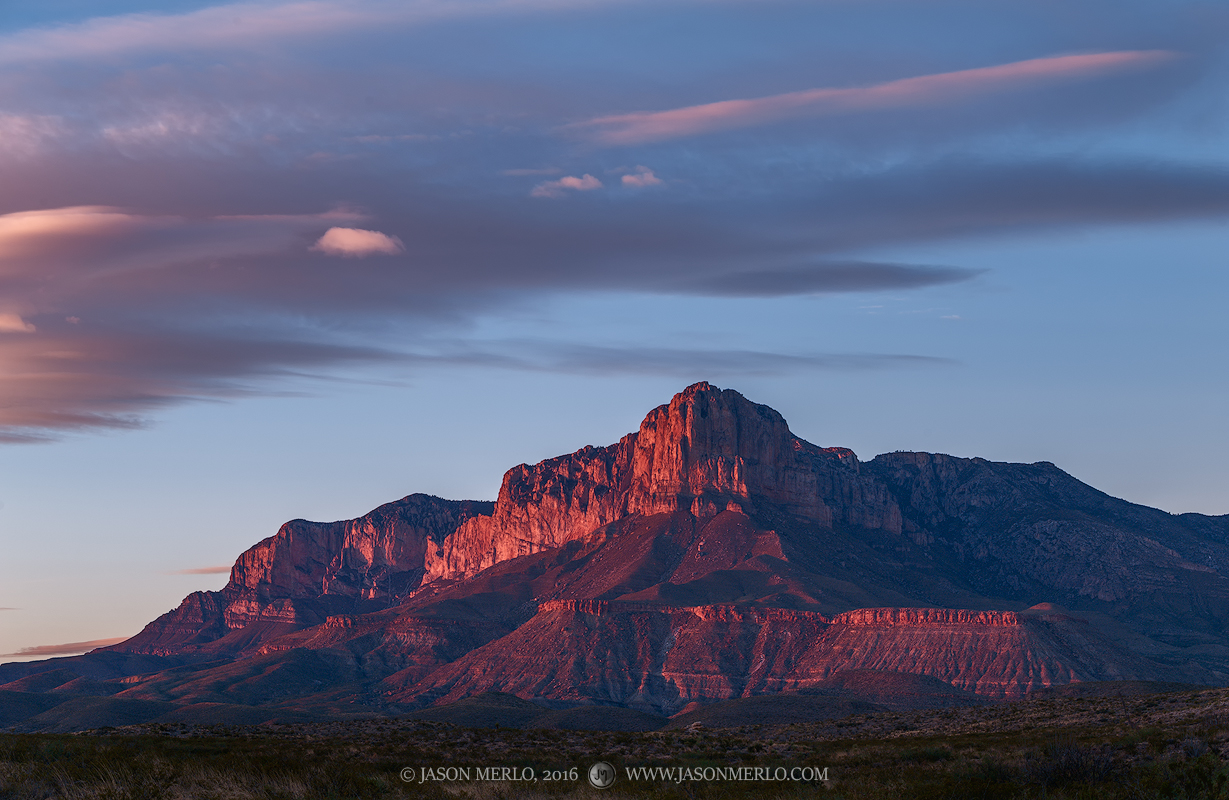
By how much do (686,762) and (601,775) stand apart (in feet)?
26.3

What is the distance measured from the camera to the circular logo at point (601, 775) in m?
65.1

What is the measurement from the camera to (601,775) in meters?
71.7

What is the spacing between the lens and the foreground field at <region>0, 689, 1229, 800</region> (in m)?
58.8

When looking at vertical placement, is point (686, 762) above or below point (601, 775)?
below

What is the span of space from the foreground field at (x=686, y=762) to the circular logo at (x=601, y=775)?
26.2 inches

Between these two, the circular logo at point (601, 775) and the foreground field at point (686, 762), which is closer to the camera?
the foreground field at point (686, 762)

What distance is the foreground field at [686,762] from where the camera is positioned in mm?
58812

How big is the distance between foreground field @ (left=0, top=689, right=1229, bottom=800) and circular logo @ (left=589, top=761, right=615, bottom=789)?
67 centimetres

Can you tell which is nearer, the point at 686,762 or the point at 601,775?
the point at 601,775

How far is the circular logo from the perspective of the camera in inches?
2562

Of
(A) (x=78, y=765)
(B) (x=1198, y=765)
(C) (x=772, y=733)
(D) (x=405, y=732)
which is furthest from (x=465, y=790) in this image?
(C) (x=772, y=733)

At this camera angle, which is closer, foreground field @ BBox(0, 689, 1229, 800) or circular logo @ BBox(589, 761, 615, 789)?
foreground field @ BBox(0, 689, 1229, 800)

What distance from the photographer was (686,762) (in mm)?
78188

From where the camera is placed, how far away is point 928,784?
61.0m
